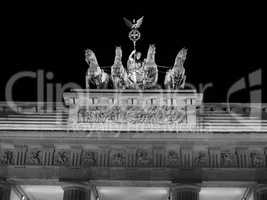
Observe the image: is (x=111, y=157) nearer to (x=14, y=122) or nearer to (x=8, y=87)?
(x=14, y=122)

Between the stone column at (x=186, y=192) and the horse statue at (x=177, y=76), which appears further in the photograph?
the horse statue at (x=177, y=76)

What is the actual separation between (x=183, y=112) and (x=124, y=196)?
625cm

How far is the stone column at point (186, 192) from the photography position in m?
28.4

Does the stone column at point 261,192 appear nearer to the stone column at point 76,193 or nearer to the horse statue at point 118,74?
the stone column at point 76,193

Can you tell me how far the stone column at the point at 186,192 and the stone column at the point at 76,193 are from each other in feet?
14.8

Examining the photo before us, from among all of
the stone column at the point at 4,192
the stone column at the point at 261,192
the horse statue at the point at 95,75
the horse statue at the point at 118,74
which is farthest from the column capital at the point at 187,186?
the stone column at the point at 4,192

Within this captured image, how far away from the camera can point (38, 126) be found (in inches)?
1194

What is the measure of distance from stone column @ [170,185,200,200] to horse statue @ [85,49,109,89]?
24.5 feet

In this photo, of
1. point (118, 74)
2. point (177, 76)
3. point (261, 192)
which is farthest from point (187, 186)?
point (118, 74)

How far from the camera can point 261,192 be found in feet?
93.6

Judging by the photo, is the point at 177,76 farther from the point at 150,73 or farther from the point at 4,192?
the point at 4,192

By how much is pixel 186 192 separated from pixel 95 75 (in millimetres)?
8678

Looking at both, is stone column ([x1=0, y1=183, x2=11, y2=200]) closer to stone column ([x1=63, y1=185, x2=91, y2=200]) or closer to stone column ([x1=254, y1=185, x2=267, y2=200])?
stone column ([x1=63, y1=185, x2=91, y2=200])

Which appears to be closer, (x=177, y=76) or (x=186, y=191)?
(x=186, y=191)
